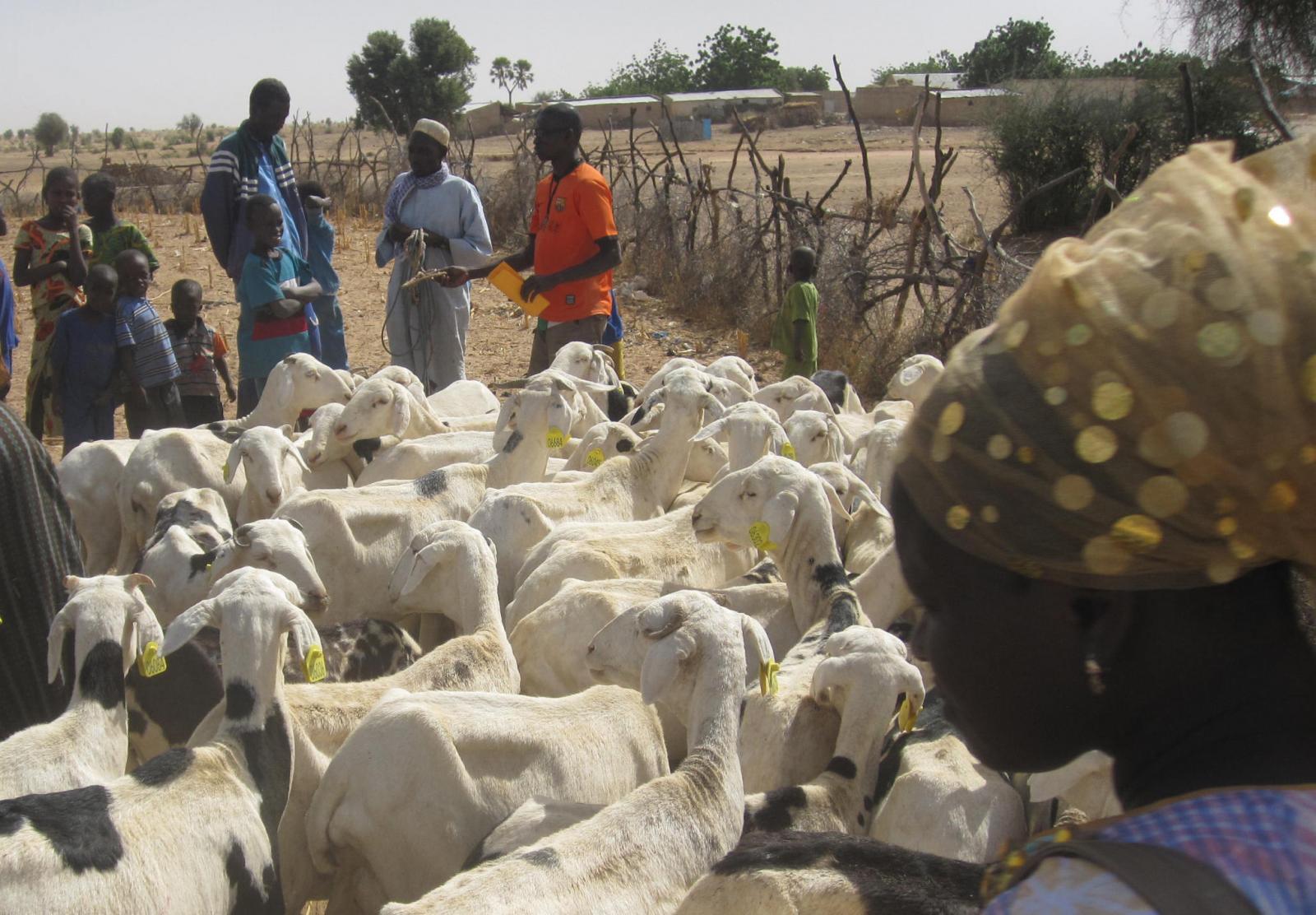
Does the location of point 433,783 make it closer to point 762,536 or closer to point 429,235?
point 762,536

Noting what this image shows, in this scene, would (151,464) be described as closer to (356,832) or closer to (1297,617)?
(356,832)

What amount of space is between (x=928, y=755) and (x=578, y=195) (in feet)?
15.6

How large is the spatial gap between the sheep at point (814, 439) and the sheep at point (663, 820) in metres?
2.55

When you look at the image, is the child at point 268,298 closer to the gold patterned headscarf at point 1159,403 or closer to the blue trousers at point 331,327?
the blue trousers at point 331,327

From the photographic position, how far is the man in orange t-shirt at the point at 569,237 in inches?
291

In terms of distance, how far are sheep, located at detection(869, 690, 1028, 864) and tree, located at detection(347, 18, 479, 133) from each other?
45089mm

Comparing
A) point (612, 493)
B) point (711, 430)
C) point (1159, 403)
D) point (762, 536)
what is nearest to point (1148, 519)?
point (1159, 403)

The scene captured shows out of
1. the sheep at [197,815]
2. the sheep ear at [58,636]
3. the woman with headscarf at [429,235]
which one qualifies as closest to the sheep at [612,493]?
the sheep at [197,815]

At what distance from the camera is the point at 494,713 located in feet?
11.3

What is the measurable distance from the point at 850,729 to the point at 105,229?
6.85 metres

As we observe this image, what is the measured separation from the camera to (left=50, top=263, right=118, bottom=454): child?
23.1 feet

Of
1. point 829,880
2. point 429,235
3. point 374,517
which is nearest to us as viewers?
point 829,880

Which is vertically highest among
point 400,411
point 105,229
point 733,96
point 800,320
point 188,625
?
point 733,96

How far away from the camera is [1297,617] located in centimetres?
111
